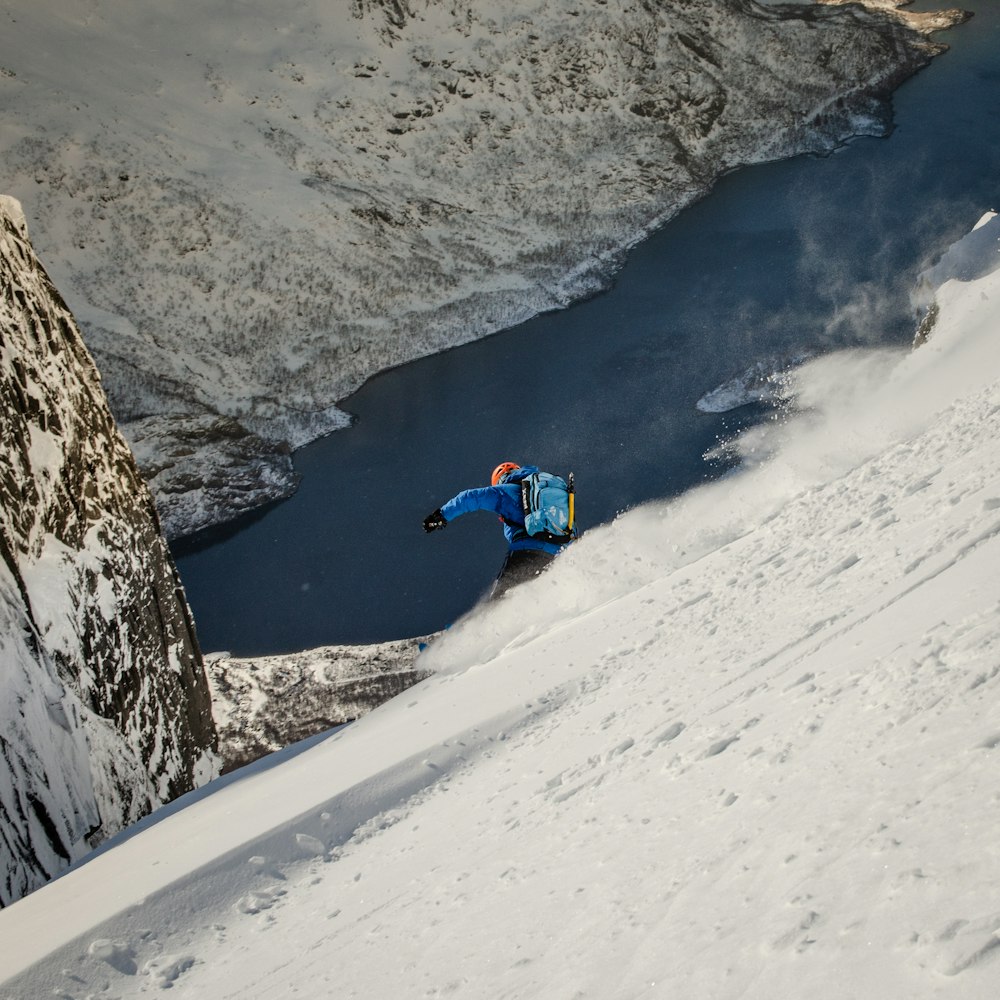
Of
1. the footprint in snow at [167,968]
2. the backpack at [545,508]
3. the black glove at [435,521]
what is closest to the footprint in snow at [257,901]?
the footprint in snow at [167,968]

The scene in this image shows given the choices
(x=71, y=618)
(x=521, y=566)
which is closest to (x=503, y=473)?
(x=521, y=566)

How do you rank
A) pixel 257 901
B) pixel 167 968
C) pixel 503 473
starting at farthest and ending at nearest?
pixel 503 473
pixel 257 901
pixel 167 968

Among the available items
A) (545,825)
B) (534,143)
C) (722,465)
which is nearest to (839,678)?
(545,825)

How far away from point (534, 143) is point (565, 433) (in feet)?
40.8

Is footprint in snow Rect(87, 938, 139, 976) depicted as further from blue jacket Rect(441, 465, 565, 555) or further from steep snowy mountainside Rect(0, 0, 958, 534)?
steep snowy mountainside Rect(0, 0, 958, 534)

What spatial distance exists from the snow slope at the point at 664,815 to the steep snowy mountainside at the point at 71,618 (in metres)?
1.22

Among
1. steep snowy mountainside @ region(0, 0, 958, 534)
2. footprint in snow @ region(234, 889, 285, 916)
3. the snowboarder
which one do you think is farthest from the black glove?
steep snowy mountainside @ region(0, 0, 958, 534)

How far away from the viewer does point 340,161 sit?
28.2 m

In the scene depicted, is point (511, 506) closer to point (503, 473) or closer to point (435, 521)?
point (503, 473)

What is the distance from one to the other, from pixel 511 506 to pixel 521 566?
0.66 metres

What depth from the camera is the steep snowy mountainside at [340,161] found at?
25219 mm

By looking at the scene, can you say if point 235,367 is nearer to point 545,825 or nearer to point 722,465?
point 722,465

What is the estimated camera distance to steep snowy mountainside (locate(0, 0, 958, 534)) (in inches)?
993

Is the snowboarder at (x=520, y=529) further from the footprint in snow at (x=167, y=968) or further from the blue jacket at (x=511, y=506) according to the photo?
the footprint in snow at (x=167, y=968)
